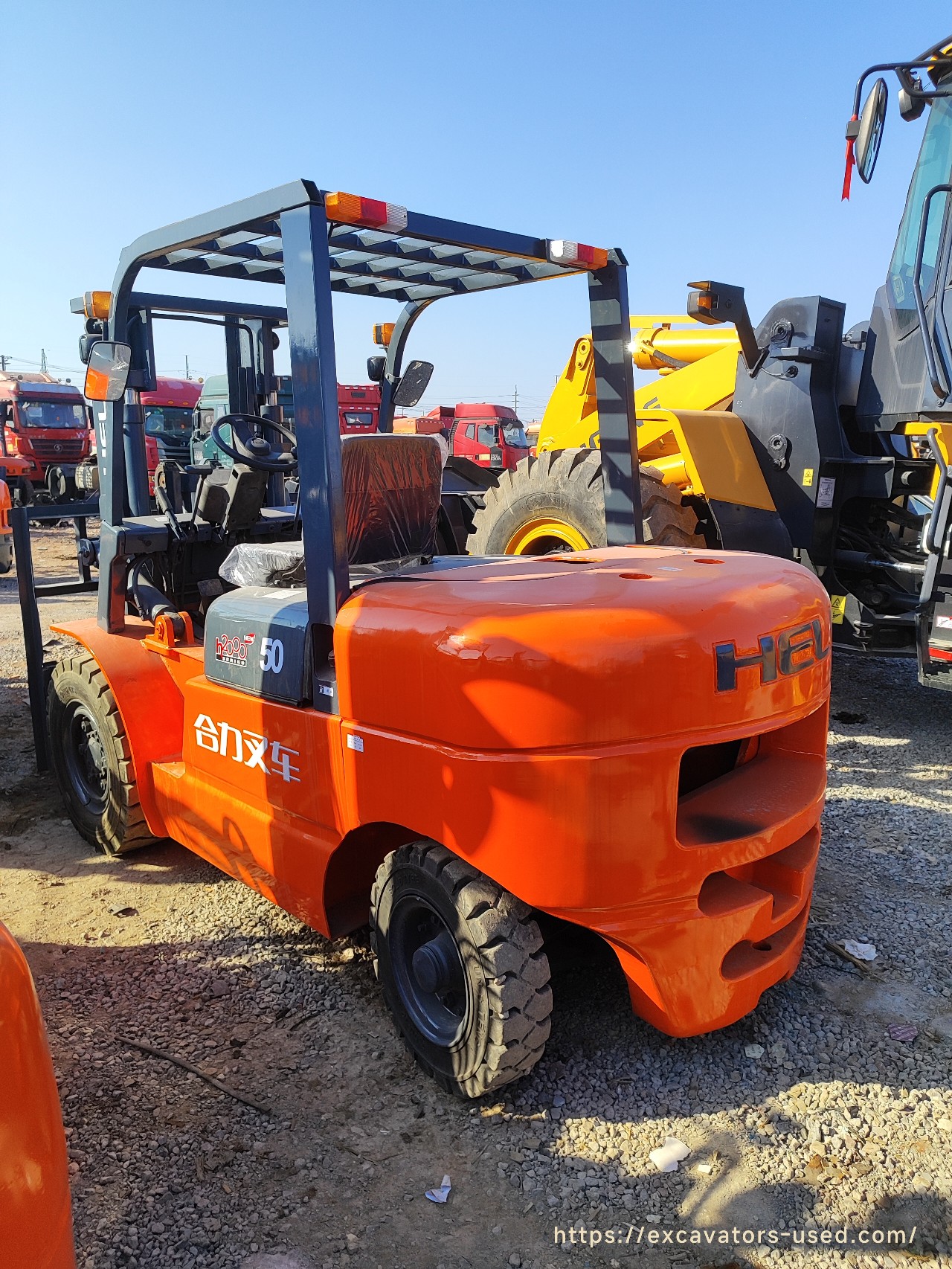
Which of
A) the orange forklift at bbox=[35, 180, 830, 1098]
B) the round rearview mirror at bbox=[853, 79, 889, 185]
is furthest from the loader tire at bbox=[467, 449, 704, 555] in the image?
the round rearview mirror at bbox=[853, 79, 889, 185]

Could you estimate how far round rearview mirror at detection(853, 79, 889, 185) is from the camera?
15.3 ft

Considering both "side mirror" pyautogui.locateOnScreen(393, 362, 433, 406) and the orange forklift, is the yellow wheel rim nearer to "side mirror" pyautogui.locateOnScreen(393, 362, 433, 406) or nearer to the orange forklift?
"side mirror" pyautogui.locateOnScreen(393, 362, 433, 406)

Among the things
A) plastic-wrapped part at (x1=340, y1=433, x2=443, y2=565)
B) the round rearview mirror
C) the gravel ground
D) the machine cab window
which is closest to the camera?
the gravel ground

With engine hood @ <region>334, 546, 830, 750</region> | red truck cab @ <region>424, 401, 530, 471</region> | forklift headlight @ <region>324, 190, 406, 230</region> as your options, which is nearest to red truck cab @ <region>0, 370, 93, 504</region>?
red truck cab @ <region>424, 401, 530, 471</region>

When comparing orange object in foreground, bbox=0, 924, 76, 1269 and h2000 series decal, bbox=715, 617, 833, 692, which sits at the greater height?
h2000 series decal, bbox=715, 617, 833, 692

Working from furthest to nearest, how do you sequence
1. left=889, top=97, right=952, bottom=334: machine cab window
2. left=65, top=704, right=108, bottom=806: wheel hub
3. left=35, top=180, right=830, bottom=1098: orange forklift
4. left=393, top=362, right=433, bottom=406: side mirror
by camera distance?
left=889, top=97, right=952, bottom=334: machine cab window, left=393, top=362, right=433, bottom=406: side mirror, left=65, top=704, right=108, bottom=806: wheel hub, left=35, top=180, right=830, bottom=1098: orange forklift

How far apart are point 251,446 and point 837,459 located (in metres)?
4.10

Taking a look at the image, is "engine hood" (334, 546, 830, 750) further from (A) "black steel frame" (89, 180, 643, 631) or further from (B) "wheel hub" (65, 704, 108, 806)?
(B) "wheel hub" (65, 704, 108, 806)

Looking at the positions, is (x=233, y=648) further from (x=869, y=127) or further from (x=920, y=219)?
(x=920, y=219)

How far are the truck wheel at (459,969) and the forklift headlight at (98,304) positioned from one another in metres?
2.71

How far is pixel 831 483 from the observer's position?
602cm

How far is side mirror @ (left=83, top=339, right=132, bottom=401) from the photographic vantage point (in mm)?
3420

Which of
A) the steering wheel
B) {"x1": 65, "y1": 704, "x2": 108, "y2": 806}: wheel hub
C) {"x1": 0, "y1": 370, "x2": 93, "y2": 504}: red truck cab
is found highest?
{"x1": 0, "y1": 370, "x2": 93, "y2": 504}: red truck cab

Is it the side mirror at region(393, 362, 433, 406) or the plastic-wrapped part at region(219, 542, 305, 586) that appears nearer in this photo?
the plastic-wrapped part at region(219, 542, 305, 586)
